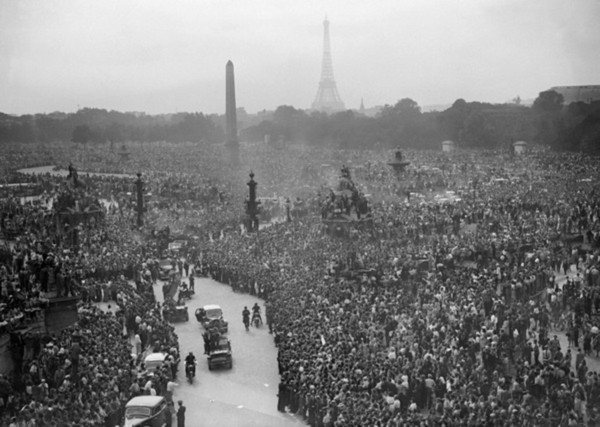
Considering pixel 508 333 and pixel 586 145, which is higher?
pixel 586 145

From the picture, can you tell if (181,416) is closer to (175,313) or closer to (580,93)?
(175,313)

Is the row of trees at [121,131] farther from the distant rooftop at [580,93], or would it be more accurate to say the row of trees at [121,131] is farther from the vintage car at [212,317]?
the vintage car at [212,317]

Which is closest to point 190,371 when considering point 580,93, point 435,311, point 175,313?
point 175,313

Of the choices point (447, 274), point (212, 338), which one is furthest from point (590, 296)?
point (212, 338)

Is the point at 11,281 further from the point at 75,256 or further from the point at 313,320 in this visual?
the point at 313,320

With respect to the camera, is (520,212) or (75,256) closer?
(75,256)

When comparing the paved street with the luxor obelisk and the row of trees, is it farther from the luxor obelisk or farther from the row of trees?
the row of trees

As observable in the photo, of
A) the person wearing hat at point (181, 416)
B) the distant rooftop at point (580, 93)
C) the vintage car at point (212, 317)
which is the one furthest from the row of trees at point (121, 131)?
the person wearing hat at point (181, 416)

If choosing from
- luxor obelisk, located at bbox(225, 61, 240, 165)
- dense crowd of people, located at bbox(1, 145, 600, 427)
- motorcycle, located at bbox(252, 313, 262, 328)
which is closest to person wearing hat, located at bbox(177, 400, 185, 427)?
dense crowd of people, located at bbox(1, 145, 600, 427)
